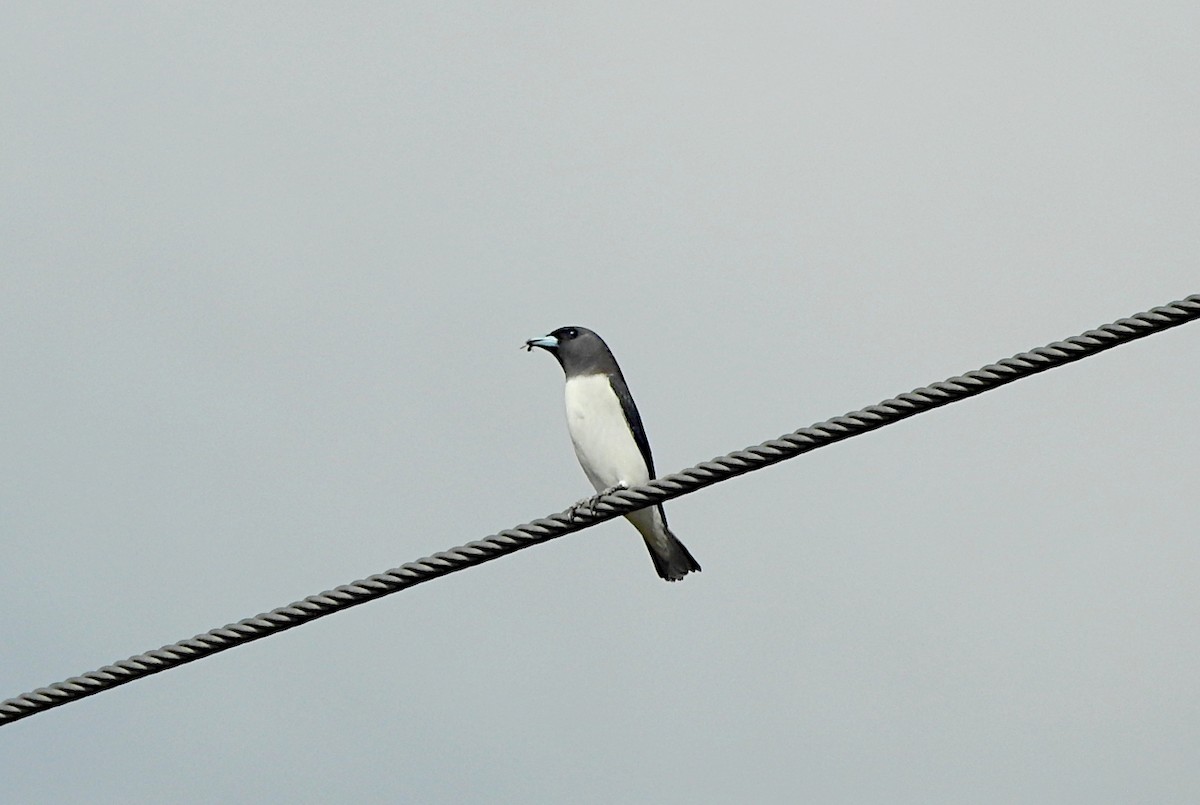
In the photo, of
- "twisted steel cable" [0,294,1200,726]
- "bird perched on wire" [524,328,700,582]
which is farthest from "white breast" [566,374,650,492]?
"twisted steel cable" [0,294,1200,726]

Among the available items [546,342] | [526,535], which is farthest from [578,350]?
[526,535]

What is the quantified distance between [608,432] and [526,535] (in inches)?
165

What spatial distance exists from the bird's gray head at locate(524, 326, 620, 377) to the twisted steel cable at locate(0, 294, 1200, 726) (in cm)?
408

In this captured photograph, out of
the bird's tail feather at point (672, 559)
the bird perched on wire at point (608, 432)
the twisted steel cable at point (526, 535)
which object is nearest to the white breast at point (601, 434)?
the bird perched on wire at point (608, 432)

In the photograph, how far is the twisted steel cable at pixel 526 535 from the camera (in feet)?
17.0

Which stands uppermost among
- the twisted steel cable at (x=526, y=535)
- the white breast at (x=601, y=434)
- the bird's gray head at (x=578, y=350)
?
the bird's gray head at (x=578, y=350)

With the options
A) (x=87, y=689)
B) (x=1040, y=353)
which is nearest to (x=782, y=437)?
(x=1040, y=353)

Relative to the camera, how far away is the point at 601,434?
400 inches

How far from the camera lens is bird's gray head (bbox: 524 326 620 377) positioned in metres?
10.4

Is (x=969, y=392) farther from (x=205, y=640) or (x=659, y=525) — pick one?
(x=659, y=525)

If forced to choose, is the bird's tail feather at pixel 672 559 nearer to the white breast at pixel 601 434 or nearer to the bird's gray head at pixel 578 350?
the white breast at pixel 601 434

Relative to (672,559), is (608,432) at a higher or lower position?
higher

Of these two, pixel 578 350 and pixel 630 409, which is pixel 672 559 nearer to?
pixel 630 409

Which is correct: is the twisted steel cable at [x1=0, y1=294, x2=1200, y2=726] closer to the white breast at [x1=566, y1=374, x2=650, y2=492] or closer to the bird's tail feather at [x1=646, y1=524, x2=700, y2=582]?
the white breast at [x1=566, y1=374, x2=650, y2=492]
